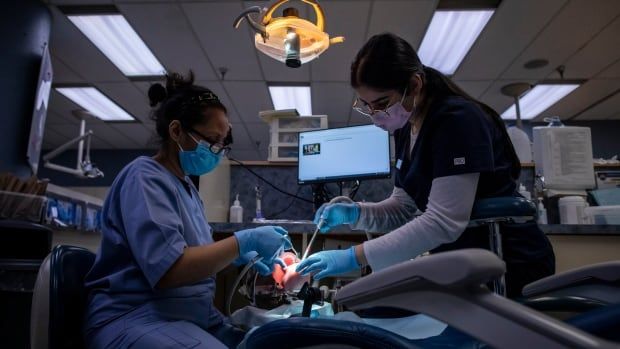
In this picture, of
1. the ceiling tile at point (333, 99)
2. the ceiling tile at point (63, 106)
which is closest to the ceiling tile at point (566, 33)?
the ceiling tile at point (333, 99)

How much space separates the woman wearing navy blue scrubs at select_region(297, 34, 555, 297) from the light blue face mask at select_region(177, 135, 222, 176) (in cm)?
51

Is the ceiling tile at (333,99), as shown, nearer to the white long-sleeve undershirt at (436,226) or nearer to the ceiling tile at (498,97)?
the ceiling tile at (498,97)

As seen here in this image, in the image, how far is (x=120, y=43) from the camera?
13.7ft

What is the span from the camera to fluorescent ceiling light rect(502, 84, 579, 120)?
518cm

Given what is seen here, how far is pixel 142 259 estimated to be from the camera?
0.97 meters

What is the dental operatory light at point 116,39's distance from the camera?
3.69 m

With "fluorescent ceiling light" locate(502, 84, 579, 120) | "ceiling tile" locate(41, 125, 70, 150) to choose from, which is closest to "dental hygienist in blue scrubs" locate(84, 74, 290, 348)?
"fluorescent ceiling light" locate(502, 84, 579, 120)

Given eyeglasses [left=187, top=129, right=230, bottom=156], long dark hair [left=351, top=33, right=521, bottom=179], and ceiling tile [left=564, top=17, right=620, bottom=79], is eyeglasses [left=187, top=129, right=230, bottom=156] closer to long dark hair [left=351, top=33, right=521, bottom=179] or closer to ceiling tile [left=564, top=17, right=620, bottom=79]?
long dark hair [left=351, top=33, right=521, bottom=179]

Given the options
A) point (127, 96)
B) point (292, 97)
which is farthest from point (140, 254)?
point (127, 96)

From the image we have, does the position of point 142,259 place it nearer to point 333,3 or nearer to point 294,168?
point 294,168

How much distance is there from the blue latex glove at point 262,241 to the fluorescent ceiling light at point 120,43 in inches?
123

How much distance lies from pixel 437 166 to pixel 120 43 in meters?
4.06

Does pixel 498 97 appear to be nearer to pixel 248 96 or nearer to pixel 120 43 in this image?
pixel 248 96

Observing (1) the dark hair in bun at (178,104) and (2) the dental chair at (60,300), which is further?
(1) the dark hair in bun at (178,104)
